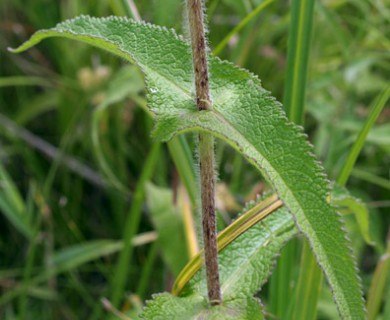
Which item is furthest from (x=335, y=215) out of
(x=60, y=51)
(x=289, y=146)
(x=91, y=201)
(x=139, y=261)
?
(x=60, y=51)

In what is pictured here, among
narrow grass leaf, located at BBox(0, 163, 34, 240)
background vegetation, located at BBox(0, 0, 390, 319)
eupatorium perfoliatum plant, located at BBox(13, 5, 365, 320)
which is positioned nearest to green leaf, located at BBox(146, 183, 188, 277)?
background vegetation, located at BBox(0, 0, 390, 319)

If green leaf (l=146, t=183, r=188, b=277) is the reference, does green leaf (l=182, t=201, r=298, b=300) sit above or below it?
above

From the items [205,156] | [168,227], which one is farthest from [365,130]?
[168,227]

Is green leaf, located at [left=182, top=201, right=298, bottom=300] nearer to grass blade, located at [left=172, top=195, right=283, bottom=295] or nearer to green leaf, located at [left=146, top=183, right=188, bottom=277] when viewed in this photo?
grass blade, located at [left=172, top=195, right=283, bottom=295]

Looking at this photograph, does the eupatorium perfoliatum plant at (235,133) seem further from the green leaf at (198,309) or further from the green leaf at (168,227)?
the green leaf at (168,227)

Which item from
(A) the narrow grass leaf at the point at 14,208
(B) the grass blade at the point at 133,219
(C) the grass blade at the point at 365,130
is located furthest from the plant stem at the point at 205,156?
(A) the narrow grass leaf at the point at 14,208

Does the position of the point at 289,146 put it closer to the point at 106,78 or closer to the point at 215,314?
the point at 215,314

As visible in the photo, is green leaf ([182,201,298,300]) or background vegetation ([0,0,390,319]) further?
A: background vegetation ([0,0,390,319])

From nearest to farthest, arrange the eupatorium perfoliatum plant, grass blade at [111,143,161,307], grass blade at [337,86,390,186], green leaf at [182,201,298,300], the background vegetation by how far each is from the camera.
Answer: the eupatorium perfoliatum plant < green leaf at [182,201,298,300] < grass blade at [337,86,390,186] < grass blade at [111,143,161,307] < the background vegetation
